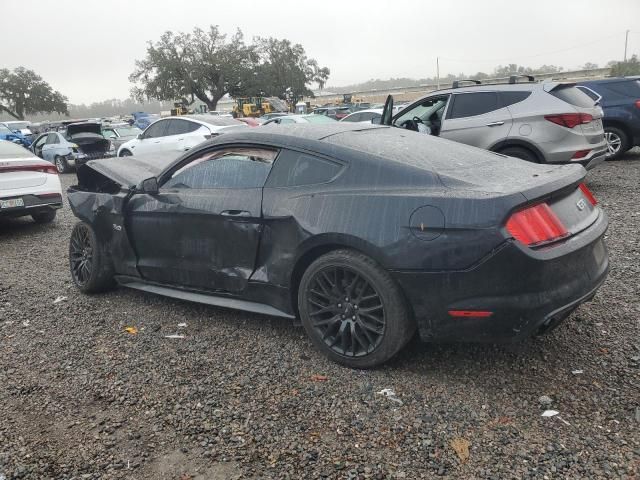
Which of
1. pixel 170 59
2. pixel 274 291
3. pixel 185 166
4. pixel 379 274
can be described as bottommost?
pixel 274 291

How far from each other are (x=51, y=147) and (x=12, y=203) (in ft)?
35.3

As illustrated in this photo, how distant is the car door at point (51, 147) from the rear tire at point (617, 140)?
1530 centimetres

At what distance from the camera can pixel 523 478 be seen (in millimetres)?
2320

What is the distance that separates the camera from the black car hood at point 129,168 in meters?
4.64

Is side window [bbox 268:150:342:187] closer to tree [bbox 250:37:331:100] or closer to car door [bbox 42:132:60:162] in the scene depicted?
car door [bbox 42:132:60:162]

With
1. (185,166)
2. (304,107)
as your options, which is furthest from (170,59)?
(185,166)

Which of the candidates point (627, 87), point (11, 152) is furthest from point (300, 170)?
point (627, 87)

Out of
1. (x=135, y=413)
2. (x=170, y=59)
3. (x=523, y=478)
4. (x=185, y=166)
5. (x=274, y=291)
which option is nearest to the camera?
(x=523, y=478)

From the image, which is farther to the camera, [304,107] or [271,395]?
[304,107]

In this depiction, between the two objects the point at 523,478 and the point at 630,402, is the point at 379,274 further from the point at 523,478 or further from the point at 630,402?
the point at 630,402

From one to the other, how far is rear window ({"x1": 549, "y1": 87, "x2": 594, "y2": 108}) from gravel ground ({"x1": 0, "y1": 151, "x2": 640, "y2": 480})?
4.01m

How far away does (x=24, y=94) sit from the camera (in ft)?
214

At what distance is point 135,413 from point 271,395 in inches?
30.3

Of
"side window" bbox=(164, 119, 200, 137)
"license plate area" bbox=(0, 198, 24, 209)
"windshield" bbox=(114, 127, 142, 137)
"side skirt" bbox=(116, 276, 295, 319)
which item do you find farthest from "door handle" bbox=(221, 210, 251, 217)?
"windshield" bbox=(114, 127, 142, 137)
